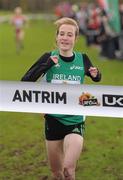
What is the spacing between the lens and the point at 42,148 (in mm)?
7789

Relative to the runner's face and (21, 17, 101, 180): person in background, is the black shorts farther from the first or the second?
the runner's face

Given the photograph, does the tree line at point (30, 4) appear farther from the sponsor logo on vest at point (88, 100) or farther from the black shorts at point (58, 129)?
the sponsor logo on vest at point (88, 100)

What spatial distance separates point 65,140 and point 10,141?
3.12 meters

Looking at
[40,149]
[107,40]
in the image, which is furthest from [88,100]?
[107,40]

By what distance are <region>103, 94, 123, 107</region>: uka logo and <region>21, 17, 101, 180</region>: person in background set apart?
0.88 feet

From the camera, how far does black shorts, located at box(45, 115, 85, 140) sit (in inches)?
206

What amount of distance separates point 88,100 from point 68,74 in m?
0.31

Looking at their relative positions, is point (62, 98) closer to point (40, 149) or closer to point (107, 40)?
point (40, 149)

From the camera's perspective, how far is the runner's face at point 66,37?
5109 mm

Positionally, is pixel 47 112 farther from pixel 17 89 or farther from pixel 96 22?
pixel 96 22

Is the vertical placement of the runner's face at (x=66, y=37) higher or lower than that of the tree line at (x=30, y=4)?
lower

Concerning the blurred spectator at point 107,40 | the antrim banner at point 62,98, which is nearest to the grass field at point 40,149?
the antrim banner at point 62,98

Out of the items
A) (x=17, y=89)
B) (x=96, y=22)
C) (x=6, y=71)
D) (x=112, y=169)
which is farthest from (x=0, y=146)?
(x=96, y=22)

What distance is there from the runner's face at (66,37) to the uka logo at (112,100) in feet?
1.79
